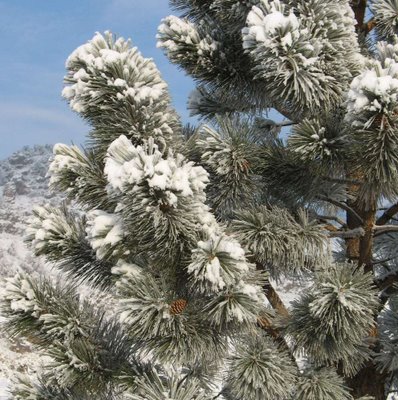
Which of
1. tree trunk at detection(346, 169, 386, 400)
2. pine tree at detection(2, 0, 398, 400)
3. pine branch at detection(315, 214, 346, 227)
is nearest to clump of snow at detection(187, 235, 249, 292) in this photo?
pine tree at detection(2, 0, 398, 400)

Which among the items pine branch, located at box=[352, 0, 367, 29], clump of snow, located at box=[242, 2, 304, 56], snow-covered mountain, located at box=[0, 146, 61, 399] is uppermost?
pine branch, located at box=[352, 0, 367, 29]

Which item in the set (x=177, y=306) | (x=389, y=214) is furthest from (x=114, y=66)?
(x=389, y=214)

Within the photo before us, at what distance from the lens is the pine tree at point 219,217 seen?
7.99ft

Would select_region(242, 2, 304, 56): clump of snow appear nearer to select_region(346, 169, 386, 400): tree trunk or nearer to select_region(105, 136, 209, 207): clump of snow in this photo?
select_region(105, 136, 209, 207): clump of snow

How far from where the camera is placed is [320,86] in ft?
9.46

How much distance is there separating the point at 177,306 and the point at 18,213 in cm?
2029

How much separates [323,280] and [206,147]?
2.93 feet

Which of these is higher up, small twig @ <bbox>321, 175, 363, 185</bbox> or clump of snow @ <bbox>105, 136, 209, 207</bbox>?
small twig @ <bbox>321, 175, 363, 185</bbox>

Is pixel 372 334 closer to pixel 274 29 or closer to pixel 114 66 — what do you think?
pixel 274 29

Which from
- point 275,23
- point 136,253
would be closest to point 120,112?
point 136,253

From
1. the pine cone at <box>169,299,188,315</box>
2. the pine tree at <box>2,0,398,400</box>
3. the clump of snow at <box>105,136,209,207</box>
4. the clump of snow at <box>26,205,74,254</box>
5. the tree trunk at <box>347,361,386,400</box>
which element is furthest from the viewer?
the tree trunk at <box>347,361,386,400</box>

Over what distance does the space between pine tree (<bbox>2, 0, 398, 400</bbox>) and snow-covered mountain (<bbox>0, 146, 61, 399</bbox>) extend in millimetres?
6197

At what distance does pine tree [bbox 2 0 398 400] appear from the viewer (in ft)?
7.99

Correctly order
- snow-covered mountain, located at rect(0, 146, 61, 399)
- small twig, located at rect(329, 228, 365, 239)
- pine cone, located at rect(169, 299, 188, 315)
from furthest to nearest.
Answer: snow-covered mountain, located at rect(0, 146, 61, 399) → small twig, located at rect(329, 228, 365, 239) → pine cone, located at rect(169, 299, 188, 315)
